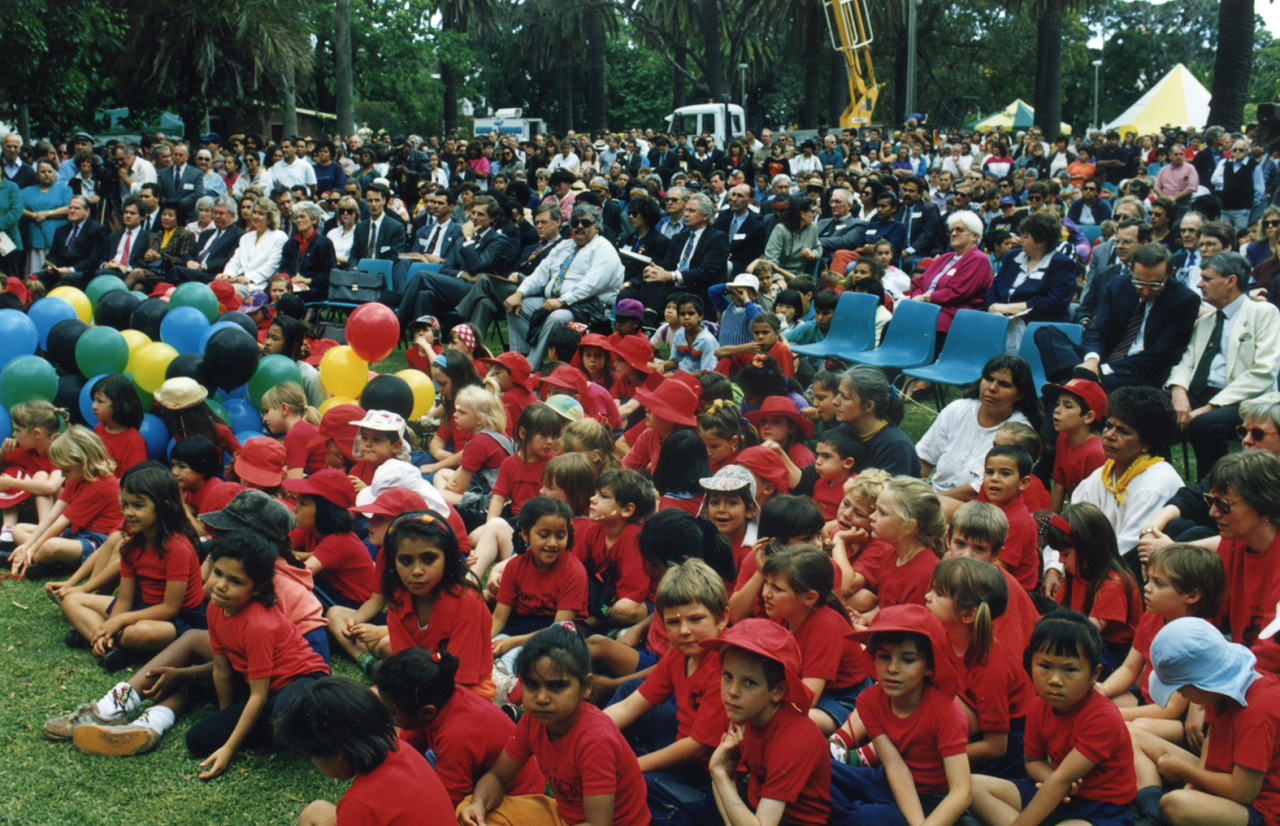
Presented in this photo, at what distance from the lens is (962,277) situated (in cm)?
855

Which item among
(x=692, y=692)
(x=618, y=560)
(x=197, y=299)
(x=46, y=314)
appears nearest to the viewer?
(x=692, y=692)

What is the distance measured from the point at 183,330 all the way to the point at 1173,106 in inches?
1260

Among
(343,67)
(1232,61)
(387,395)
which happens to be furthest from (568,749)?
(343,67)

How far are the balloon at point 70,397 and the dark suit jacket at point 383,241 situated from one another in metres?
5.04

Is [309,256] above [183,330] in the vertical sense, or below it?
above

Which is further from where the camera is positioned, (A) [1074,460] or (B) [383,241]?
(B) [383,241]

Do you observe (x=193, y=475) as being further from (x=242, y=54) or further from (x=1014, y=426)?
(x=242, y=54)

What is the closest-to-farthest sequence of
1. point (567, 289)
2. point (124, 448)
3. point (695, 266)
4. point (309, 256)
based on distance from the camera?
point (124, 448) < point (567, 289) < point (695, 266) < point (309, 256)

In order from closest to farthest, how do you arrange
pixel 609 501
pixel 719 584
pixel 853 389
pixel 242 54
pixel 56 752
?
pixel 719 584, pixel 56 752, pixel 609 501, pixel 853 389, pixel 242 54

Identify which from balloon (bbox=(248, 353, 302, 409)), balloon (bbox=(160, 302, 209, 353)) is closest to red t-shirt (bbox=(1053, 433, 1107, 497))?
balloon (bbox=(248, 353, 302, 409))

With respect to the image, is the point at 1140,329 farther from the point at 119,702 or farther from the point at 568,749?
the point at 119,702

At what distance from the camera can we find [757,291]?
29.6 ft

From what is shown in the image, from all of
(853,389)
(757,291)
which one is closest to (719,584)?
(853,389)

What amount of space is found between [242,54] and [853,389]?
21444 millimetres
